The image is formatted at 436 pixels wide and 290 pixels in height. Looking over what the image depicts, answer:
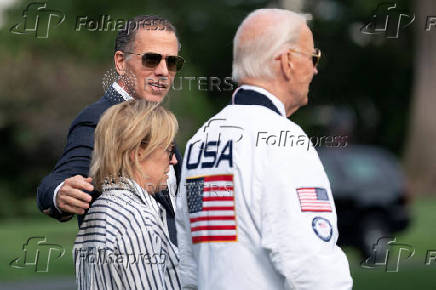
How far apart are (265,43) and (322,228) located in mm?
735

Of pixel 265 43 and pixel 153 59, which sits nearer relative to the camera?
pixel 265 43

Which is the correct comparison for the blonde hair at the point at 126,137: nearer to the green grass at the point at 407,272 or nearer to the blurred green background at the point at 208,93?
the blurred green background at the point at 208,93

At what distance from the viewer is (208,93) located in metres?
39.0

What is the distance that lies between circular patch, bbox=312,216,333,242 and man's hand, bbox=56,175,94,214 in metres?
0.97

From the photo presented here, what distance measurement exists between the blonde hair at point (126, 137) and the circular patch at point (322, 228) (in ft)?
2.89

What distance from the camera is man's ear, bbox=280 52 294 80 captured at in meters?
3.61

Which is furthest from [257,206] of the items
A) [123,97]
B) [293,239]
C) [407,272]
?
[407,272]

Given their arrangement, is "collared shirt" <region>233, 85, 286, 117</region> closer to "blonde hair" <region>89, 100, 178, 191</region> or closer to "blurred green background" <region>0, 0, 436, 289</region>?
"blonde hair" <region>89, 100, 178, 191</region>

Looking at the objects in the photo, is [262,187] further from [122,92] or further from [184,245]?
[122,92]

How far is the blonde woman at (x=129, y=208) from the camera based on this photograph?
383 cm

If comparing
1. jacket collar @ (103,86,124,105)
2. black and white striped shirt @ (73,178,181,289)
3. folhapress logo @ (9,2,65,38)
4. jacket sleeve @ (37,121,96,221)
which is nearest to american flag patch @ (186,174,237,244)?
black and white striped shirt @ (73,178,181,289)

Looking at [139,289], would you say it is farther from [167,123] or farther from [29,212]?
[29,212]

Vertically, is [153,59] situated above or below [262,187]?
above

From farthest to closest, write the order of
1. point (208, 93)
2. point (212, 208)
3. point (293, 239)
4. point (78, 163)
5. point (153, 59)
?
point (208, 93), point (153, 59), point (78, 163), point (212, 208), point (293, 239)
